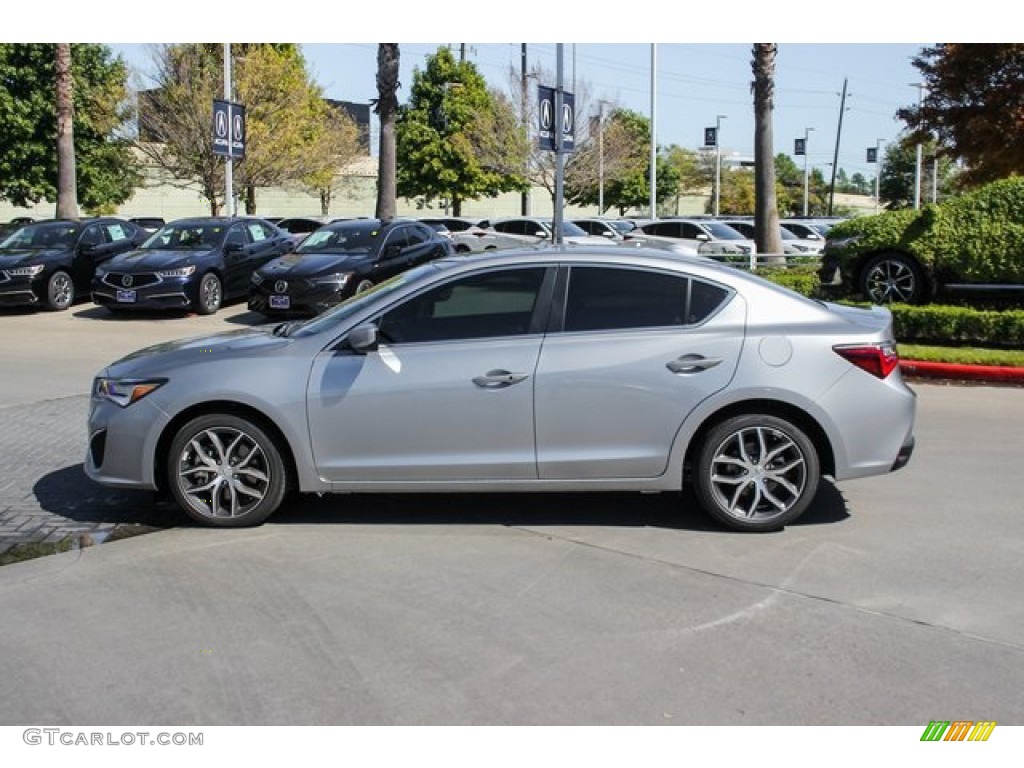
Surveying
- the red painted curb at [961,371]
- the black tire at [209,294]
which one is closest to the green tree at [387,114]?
the black tire at [209,294]

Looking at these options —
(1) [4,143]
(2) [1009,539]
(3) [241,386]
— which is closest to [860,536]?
(2) [1009,539]

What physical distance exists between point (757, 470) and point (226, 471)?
2.95m

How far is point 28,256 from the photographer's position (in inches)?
731

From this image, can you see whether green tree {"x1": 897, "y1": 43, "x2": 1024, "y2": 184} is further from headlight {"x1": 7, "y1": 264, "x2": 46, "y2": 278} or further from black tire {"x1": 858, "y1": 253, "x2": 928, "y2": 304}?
headlight {"x1": 7, "y1": 264, "x2": 46, "y2": 278}

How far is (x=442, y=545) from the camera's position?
5.90 meters

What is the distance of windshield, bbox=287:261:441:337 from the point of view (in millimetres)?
6219

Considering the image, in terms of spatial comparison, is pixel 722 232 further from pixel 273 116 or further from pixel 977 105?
pixel 273 116

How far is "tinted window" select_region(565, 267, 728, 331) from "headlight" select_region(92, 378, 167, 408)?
233 centimetres

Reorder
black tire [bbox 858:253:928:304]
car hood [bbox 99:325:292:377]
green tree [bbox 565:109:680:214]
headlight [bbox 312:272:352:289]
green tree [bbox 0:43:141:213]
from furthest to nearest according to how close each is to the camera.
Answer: green tree [bbox 565:109:680:214] → green tree [bbox 0:43:141:213] → headlight [bbox 312:272:352:289] → black tire [bbox 858:253:928:304] → car hood [bbox 99:325:292:377]

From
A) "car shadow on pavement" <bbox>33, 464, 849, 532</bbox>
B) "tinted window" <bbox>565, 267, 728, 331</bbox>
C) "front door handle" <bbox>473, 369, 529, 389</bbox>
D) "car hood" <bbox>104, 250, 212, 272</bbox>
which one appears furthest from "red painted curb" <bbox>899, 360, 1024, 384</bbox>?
"car hood" <bbox>104, 250, 212, 272</bbox>

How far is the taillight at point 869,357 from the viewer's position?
601 centimetres

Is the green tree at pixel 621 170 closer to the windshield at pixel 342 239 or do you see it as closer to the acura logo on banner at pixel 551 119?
the acura logo on banner at pixel 551 119

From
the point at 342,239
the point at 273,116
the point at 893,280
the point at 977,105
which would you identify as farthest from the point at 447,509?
the point at 273,116

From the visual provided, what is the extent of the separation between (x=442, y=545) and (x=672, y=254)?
213 cm
